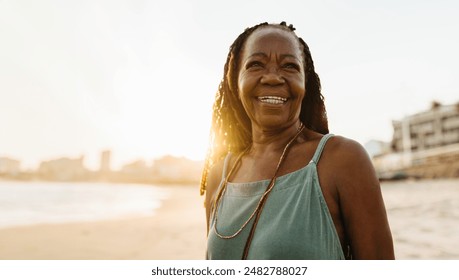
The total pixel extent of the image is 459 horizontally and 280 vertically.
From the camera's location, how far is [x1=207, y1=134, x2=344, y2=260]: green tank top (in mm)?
1161

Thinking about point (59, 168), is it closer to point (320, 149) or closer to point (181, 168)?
point (181, 168)

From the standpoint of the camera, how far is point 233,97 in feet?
5.74

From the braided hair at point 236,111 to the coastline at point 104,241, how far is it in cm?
271

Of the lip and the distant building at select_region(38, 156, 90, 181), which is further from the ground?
the lip

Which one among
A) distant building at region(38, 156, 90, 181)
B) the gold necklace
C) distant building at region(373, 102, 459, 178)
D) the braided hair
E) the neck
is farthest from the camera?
distant building at region(373, 102, 459, 178)

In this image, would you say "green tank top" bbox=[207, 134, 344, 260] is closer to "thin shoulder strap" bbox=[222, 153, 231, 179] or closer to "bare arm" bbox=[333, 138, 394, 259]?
"bare arm" bbox=[333, 138, 394, 259]

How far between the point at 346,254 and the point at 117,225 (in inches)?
246

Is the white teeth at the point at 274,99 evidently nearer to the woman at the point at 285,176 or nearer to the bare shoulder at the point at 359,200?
the woman at the point at 285,176

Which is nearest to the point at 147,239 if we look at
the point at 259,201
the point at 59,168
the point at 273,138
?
the point at 273,138

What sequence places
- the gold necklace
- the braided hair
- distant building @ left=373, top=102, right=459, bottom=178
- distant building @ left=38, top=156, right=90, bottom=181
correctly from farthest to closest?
distant building @ left=373, top=102, right=459, bottom=178 < distant building @ left=38, top=156, right=90, bottom=181 < the braided hair < the gold necklace

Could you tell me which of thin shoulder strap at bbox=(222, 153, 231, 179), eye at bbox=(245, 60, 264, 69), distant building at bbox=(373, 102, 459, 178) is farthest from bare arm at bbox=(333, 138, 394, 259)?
distant building at bbox=(373, 102, 459, 178)

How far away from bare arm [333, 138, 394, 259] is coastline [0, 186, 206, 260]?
3.39m
